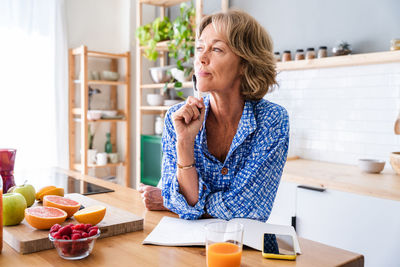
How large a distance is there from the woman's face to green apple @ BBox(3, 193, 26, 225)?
807mm

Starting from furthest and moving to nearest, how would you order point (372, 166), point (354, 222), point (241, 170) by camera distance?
1. point (372, 166)
2. point (354, 222)
3. point (241, 170)

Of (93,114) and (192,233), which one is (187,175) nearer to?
(192,233)

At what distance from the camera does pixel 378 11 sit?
267 centimetres

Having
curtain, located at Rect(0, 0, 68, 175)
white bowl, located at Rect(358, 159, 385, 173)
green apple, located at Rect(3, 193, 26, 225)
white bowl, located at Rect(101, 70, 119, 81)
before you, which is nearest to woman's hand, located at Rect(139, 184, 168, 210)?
green apple, located at Rect(3, 193, 26, 225)

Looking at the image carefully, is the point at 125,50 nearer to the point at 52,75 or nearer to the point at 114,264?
the point at 52,75

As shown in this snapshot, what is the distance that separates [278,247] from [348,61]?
1892 millimetres

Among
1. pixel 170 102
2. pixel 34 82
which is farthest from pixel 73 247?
pixel 34 82

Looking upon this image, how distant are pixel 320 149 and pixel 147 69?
7.91ft

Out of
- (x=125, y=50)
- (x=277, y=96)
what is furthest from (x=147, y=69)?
(x=277, y=96)

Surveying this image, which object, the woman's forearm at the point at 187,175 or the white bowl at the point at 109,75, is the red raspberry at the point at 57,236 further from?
the white bowl at the point at 109,75

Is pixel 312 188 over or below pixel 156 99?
below

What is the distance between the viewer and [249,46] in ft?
5.48

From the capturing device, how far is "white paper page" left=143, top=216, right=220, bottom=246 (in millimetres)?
1118

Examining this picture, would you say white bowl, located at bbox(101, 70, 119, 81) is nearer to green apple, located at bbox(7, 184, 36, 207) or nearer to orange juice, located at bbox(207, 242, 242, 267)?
green apple, located at bbox(7, 184, 36, 207)
